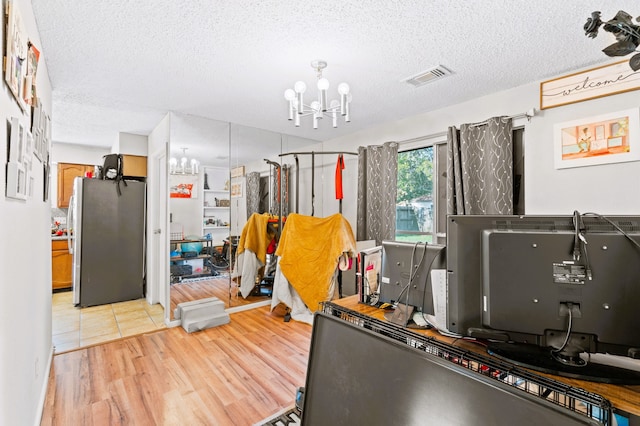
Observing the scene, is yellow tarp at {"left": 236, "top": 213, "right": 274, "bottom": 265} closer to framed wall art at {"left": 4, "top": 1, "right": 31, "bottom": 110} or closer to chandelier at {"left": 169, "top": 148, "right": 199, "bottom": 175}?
chandelier at {"left": 169, "top": 148, "right": 199, "bottom": 175}

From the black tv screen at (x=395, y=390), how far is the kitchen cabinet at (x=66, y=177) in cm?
584

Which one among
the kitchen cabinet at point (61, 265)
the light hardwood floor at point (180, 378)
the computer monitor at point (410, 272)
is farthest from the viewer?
the kitchen cabinet at point (61, 265)

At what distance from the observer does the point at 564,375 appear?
104 cm

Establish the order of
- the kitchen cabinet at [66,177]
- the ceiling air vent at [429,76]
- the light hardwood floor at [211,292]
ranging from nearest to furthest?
the ceiling air vent at [429,76] < the light hardwood floor at [211,292] < the kitchen cabinet at [66,177]

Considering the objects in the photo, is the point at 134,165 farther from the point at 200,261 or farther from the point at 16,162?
the point at 16,162

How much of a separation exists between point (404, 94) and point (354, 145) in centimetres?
156

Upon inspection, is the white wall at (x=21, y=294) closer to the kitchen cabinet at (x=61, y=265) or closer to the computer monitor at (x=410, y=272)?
the computer monitor at (x=410, y=272)

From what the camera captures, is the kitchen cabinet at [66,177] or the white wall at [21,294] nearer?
the white wall at [21,294]

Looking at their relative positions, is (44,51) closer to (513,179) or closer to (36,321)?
(36,321)

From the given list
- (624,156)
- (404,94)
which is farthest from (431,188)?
(624,156)

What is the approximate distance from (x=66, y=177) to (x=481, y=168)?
20.8ft

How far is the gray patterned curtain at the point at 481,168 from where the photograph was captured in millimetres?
2898

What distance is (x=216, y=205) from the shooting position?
159 inches

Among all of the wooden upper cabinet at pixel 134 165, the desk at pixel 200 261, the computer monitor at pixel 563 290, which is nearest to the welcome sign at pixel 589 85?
the computer monitor at pixel 563 290
